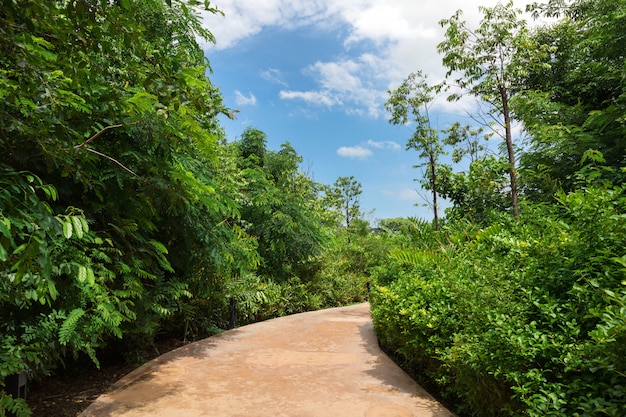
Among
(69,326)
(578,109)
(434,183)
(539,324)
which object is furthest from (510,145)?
(69,326)

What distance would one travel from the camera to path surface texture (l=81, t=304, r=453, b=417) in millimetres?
3809

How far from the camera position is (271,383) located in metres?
4.59

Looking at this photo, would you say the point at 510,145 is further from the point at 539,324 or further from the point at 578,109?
the point at 539,324

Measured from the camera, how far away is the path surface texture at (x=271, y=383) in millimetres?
3809

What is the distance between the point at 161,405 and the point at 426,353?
2730 millimetres

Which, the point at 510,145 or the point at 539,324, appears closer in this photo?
the point at 539,324

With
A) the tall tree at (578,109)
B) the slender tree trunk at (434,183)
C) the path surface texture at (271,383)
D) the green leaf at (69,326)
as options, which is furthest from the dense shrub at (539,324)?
the slender tree trunk at (434,183)

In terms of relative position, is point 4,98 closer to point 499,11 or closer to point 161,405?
point 161,405

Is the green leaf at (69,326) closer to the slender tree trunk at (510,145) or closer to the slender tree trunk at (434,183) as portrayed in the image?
the slender tree trunk at (510,145)

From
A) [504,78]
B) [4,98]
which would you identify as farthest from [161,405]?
[504,78]

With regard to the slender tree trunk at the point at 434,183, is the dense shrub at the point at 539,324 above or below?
below

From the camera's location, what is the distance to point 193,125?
3781mm

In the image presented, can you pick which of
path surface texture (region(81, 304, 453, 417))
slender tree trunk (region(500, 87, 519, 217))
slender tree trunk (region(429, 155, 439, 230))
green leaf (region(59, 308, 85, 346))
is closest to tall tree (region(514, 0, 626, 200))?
slender tree trunk (region(500, 87, 519, 217))

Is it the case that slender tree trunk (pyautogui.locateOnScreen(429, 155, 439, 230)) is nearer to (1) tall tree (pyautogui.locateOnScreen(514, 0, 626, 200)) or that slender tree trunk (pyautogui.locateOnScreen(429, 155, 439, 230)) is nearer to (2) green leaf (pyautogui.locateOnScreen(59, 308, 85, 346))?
(1) tall tree (pyautogui.locateOnScreen(514, 0, 626, 200))
